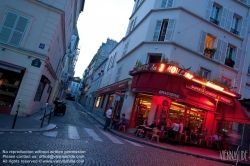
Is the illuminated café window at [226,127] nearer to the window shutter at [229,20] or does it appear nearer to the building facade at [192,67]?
the building facade at [192,67]

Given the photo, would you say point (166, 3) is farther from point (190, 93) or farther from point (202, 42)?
point (190, 93)

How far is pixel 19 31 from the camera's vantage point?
11031 mm

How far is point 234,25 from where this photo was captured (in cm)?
1752

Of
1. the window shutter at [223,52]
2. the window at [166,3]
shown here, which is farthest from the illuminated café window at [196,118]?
the window at [166,3]

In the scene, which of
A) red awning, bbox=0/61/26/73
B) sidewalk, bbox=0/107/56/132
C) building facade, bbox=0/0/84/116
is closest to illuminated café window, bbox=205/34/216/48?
building facade, bbox=0/0/84/116

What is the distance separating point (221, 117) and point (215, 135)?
1.41 meters

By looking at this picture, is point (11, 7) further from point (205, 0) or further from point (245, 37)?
point (245, 37)

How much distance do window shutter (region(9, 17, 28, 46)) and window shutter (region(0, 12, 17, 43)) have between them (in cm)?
25

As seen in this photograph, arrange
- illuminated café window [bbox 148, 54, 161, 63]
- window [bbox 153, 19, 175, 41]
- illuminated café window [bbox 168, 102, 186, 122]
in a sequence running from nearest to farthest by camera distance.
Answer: illuminated café window [bbox 168, 102, 186, 122]
window [bbox 153, 19, 175, 41]
illuminated café window [bbox 148, 54, 161, 63]

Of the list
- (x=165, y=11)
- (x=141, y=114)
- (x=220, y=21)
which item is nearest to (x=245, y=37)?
(x=220, y=21)

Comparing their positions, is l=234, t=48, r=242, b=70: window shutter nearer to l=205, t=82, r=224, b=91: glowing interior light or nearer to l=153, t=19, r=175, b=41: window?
l=205, t=82, r=224, b=91: glowing interior light

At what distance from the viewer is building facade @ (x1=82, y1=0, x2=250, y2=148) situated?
13305mm

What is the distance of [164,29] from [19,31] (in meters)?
10.3

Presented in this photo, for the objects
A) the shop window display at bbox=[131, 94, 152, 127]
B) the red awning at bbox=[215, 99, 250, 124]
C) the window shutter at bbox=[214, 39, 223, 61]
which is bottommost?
the shop window display at bbox=[131, 94, 152, 127]
